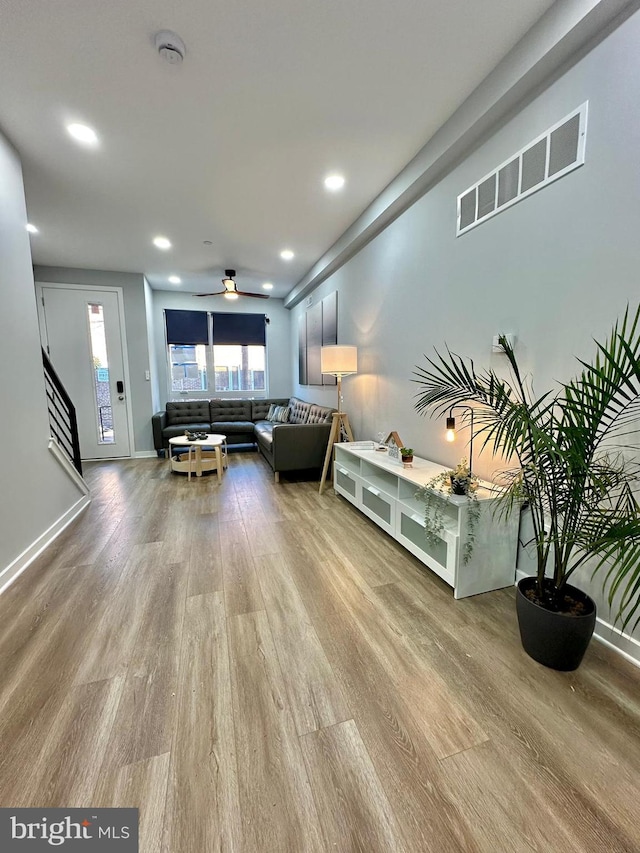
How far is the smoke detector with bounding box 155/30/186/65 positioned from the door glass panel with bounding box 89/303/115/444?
4386mm

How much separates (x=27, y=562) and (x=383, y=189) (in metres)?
4.10

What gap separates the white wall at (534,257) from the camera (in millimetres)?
1504

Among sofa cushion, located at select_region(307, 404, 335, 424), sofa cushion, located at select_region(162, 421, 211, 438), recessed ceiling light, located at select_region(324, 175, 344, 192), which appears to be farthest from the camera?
sofa cushion, located at select_region(162, 421, 211, 438)

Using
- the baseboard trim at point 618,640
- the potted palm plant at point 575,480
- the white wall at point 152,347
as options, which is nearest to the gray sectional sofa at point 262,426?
the white wall at point 152,347

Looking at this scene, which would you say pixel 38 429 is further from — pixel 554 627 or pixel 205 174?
pixel 554 627

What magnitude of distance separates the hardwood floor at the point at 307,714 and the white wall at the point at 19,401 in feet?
1.26

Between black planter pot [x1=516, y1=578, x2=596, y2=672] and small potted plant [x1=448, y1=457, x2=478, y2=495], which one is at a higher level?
small potted plant [x1=448, y1=457, x2=478, y2=495]

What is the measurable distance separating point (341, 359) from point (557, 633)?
292 cm

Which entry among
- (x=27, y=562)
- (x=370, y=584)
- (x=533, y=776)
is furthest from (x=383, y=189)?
(x=27, y=562)

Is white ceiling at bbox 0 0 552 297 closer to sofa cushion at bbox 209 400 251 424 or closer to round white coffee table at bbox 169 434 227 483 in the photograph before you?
round white coffee table at bbox 169 434 227 483

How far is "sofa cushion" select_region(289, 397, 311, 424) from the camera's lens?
17.4 feet

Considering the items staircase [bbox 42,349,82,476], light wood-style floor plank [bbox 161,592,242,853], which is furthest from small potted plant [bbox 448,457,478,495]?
staircase [bbox 42,349,82,476]

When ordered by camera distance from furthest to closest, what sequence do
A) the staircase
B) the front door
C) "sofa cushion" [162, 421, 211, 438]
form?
"sofa cushion" [162, 421, 211, 438] < the front door < the staircase

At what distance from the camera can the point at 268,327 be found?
7004 millimetres
